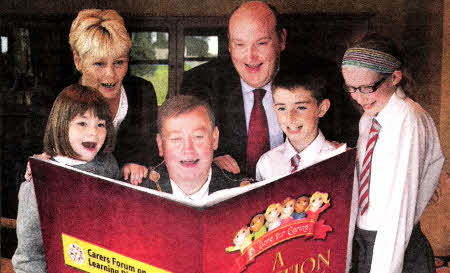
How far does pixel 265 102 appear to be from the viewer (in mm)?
883

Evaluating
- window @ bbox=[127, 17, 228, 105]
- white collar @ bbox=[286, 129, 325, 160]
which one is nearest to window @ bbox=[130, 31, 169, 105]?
window @ bbox=[127, 17, 228, 105]

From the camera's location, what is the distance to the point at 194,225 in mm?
721

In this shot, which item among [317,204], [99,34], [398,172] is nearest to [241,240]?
[317,204]

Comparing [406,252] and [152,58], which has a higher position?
[152,58]

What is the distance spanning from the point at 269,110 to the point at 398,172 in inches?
9.7

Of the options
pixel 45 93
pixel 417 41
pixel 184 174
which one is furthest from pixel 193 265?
pixel 417 41

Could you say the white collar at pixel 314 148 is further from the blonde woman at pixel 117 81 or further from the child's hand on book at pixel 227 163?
the blonde woman at pixel 117 81

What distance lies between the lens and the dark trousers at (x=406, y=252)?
0.87 meters

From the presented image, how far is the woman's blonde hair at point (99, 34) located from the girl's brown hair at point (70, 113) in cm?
7

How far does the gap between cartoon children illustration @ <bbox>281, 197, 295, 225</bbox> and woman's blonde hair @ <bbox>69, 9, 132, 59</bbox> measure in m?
0.40

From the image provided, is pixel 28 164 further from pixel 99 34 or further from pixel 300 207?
pixel 300 207

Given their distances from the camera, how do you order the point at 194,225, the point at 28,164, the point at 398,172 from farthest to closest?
the point at 28,164, the point at 398,172, the point at 194,225

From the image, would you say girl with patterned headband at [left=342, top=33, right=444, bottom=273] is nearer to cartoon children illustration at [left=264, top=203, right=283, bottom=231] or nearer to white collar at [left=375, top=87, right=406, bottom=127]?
white collar at [left=375, top=87, right=406, bottom=127]

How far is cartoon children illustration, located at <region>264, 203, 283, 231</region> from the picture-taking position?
2.57 ft
